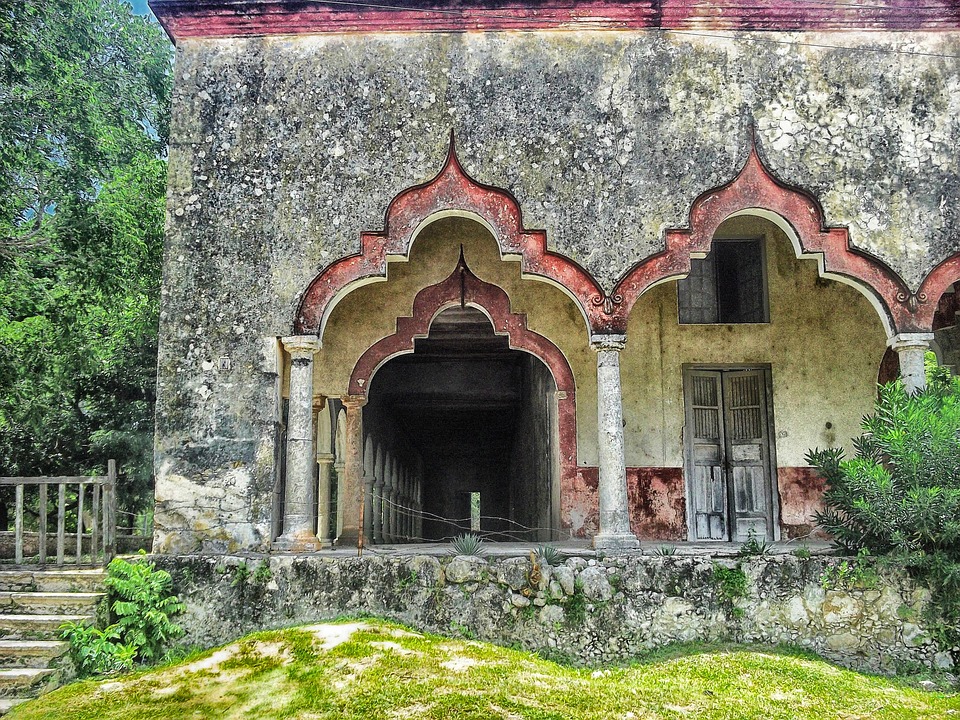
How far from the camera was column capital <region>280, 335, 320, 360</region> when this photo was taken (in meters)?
9.01

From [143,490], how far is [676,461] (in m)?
9.97

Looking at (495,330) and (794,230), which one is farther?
(495,330)

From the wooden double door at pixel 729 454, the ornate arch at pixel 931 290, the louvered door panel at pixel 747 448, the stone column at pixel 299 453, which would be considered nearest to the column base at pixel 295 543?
the stone column at pixel 299 453

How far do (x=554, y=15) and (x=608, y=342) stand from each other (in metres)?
3.41

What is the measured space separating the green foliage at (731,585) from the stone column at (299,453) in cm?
377

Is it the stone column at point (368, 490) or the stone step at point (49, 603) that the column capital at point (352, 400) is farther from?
the stone step at point (49, 603)

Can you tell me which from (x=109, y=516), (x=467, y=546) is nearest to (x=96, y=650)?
(x=109, y=516)

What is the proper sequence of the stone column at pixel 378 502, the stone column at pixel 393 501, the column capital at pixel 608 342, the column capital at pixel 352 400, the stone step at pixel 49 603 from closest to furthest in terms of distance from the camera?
the stone step at pixel 49 603
the column capital at pixel 608 342
the column capital at pixel 352 400
the stone column at pixel 378 502
the stone column at pixel 393 501

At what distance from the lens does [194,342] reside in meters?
9.04

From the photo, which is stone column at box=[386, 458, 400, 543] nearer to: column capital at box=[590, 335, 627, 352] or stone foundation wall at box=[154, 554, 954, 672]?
stone foundation wall at box=[154, 554, 954, 672]

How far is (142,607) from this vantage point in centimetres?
814

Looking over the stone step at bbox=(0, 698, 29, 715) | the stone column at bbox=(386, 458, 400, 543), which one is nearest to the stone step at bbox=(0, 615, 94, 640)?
the stone step at bbox=(0, 698, 29, 715)

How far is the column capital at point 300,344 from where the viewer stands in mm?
9008

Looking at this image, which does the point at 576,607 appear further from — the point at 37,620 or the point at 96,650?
the point at 37,620
